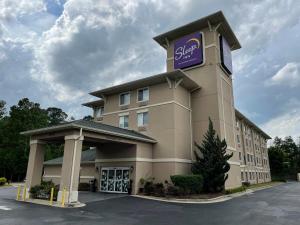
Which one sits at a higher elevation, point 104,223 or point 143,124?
point 143,124

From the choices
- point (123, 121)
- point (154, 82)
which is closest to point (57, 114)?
point (123, 121)

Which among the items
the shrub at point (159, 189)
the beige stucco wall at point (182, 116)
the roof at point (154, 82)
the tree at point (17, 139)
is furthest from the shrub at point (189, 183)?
the tree at point (17, 139)

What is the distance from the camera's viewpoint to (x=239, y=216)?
39.7ft

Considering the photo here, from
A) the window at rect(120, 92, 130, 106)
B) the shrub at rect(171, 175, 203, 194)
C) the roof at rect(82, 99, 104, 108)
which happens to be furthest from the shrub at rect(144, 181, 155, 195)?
the roof at rect(82, 99, 104, 108)

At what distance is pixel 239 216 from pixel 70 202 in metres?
10.2

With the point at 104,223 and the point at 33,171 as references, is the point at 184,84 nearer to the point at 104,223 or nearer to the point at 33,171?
the point at 33,171

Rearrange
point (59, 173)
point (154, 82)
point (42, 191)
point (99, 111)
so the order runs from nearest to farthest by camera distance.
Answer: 1. point (42, 191)
2. point (154, 82)
3. point (59, 173)
4. point (99, 111)

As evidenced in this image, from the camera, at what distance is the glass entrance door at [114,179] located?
22625mm

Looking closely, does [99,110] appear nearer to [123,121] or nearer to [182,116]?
[123,121]

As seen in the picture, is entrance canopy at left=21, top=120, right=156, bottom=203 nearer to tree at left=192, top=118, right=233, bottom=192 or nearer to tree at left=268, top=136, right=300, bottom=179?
tree at left=192, top=118, right=233, bottom=192

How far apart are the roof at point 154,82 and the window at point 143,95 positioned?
56 cm

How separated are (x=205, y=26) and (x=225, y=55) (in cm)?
422

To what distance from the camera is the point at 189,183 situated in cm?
1989

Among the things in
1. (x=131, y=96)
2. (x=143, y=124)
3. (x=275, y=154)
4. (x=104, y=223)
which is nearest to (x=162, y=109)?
(x=143, y=124)
